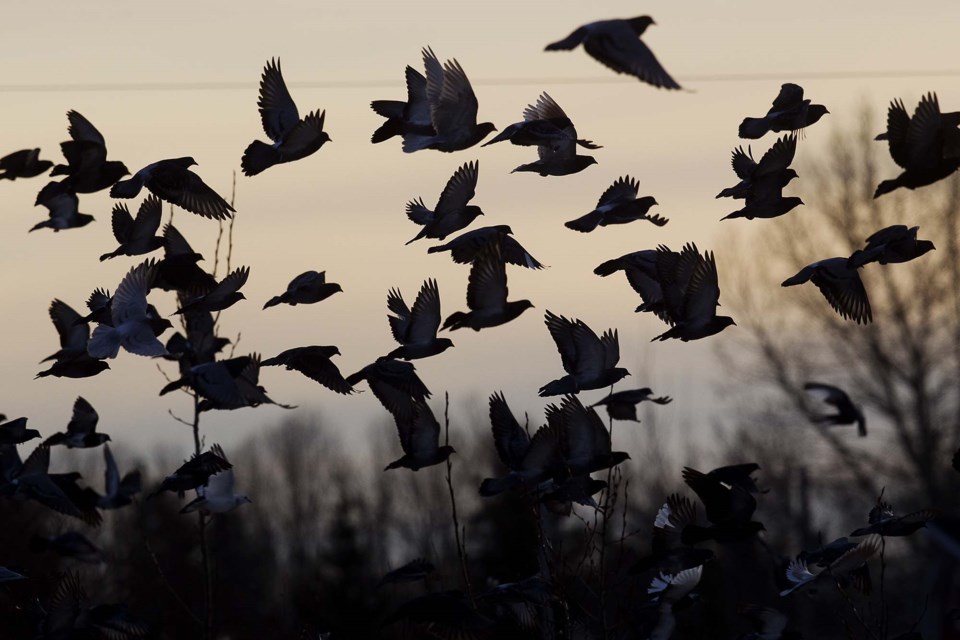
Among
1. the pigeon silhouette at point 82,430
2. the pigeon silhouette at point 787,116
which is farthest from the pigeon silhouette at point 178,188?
the pigeon silhouette at point 787,116

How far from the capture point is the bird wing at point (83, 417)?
8914mm

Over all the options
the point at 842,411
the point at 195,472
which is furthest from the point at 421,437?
the point at 842,411

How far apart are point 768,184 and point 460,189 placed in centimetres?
165

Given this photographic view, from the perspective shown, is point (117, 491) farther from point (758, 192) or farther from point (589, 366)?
point (758, 192)

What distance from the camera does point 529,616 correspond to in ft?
25.6

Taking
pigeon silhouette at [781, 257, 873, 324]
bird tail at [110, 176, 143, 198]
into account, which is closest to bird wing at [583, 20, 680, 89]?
pigeon silhouette at [781, 257, 873, 324]

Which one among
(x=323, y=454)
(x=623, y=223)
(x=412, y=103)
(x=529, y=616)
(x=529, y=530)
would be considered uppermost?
(x=412, y=103)

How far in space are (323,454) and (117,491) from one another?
7241 cm

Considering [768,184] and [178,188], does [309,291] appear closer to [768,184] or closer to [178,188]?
[178,188]

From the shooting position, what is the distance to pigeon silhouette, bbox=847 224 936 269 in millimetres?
7477

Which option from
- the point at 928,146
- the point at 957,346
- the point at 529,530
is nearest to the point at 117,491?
the point at 928,146

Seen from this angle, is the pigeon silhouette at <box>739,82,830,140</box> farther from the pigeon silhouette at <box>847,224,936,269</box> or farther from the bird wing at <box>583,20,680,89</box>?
the bird wing at <box>583,20,680,89</box>

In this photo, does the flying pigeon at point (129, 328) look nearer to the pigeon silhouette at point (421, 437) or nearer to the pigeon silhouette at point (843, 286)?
the pigeon silhouette at point (421, 437)

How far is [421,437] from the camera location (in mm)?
8148
